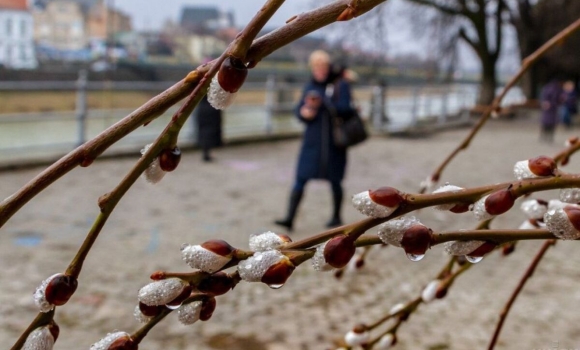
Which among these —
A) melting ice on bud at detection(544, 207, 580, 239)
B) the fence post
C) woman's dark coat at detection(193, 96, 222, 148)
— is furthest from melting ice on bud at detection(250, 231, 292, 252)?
woman's dark coat at detection(193, 96, 222, 148)

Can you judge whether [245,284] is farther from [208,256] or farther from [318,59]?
[208,256]

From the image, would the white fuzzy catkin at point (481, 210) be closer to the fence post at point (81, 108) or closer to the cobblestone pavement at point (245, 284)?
the cobblestone pavement at point (245, 284)

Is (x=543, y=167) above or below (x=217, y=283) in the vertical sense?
above

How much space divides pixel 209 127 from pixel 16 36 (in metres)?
16.1

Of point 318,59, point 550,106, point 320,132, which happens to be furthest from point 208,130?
point 550,106

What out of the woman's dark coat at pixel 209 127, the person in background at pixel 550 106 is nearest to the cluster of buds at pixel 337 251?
the woman's dark coat at pixel 209 127

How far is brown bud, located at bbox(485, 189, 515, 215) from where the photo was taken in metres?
0.56

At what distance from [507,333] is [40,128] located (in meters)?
7.23

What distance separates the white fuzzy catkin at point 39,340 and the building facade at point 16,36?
22957 mm

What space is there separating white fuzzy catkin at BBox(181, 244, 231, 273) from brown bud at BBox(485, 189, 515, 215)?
0.22 m

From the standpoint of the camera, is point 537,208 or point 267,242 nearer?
point 267,242

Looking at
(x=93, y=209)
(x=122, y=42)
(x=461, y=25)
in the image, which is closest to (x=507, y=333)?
(x=93, y=209)

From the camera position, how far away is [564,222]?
0.54 metres

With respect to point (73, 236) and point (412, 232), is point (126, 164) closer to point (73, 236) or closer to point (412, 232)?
point (73, 236)
